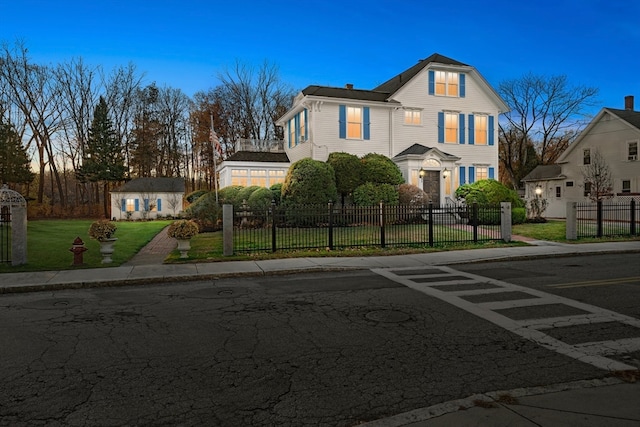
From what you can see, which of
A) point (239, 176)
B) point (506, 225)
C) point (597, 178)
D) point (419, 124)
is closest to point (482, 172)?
point (419, 124)

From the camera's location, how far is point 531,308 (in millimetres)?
6848

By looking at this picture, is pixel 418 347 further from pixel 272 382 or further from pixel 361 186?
pixel 361 186

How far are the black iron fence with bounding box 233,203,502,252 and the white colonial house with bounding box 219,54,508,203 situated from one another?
5.89 m

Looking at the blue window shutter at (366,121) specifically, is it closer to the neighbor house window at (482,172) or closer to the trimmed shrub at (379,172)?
the trimmed shrub at (379,172)

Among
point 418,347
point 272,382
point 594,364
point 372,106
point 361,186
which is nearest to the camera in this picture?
point 272,382

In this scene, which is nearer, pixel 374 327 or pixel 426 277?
pixel 374 327

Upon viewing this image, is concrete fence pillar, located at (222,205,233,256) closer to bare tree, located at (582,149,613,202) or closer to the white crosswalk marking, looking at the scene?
the white crosswalk marking

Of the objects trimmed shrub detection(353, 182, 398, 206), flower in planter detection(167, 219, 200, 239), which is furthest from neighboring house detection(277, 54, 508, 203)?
flower in planter detection(167, 219, 200, 239)

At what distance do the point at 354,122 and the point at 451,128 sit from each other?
7.04 meters

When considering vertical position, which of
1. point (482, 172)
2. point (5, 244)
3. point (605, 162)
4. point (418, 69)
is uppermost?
point (418, 69)

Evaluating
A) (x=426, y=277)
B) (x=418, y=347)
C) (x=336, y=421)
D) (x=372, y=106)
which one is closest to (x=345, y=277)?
(x=426, y=277)

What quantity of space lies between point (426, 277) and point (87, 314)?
23.4ft

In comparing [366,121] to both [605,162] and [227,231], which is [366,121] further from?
[605,162]

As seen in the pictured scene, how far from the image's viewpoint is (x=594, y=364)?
444 cm
